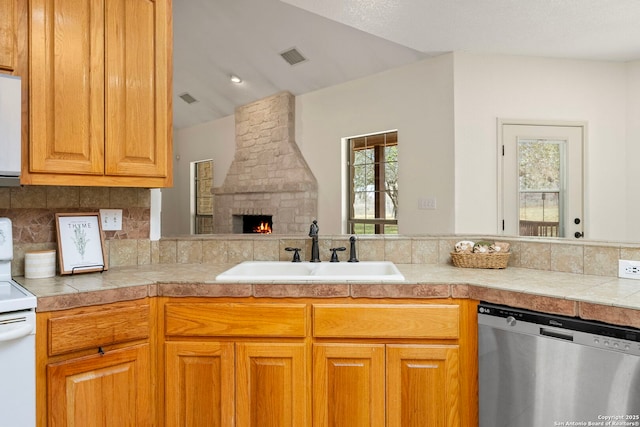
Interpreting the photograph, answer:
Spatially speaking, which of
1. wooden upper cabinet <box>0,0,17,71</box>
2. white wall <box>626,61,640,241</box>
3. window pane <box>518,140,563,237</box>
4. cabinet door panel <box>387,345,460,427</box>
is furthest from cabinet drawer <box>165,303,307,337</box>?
white wall <box>626,61,640,241</box>

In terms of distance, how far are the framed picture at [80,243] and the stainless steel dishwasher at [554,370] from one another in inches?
67.0

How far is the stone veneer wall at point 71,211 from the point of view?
1948 mm

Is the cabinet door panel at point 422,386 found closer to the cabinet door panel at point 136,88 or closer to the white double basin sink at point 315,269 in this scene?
the white double basin sink at point 315,269

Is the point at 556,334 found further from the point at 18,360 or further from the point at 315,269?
the point at 18,360

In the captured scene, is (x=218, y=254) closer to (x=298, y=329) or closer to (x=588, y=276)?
(x=298, y=329)

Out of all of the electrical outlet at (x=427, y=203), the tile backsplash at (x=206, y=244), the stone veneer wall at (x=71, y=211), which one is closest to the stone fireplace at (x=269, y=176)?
the electrical outlet at (x=427, y=203)

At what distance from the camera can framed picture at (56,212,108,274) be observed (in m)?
1.96

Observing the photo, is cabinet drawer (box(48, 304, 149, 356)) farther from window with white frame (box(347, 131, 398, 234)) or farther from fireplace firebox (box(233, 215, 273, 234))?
fireplace firebox (box(233, 215, 273, 234))

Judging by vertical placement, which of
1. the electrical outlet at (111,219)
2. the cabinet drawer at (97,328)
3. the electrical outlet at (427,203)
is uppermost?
the electrical outlet at (427,203)

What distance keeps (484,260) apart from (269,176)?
Result: 3.99 m

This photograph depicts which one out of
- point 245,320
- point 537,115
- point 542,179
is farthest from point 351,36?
point 245,320

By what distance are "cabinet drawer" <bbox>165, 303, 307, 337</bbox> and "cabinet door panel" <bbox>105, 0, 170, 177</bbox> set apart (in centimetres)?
71

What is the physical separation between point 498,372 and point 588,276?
0.64m

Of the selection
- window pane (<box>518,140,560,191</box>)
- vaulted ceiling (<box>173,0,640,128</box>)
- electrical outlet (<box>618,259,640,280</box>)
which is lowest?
electrical outlet (<box>618,259,640,280</box>)
